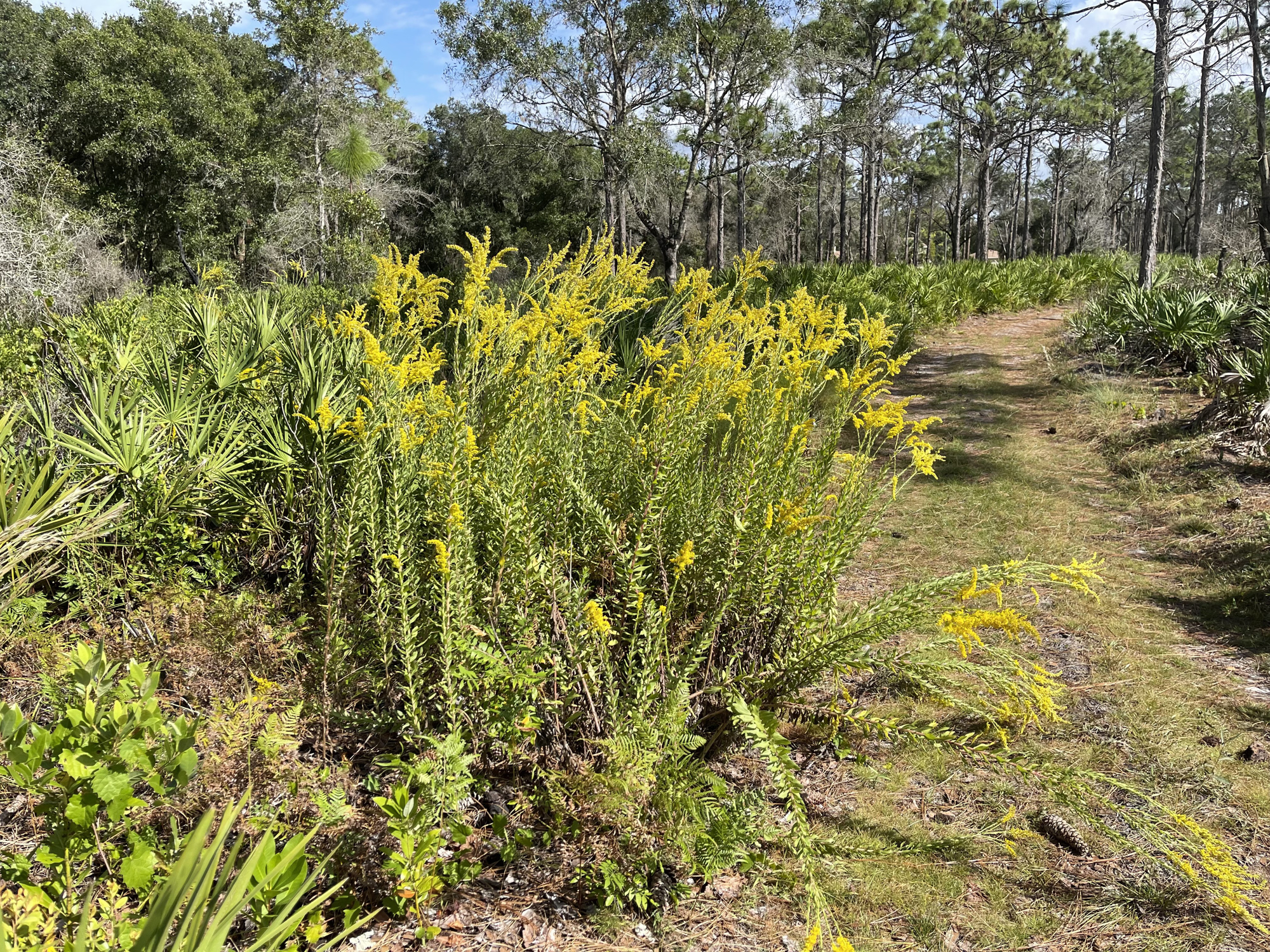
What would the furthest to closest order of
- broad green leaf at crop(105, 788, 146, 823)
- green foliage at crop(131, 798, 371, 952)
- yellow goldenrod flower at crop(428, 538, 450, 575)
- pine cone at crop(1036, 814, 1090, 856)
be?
pine cone at crop(1036, 814, 1090, 856)
yellow goldenrod flower at crop(428, 538, 450, 575)
broad green leaf at crop(105, 788, 146, 823)
green foliage at crop(131, 798, 371, 952)

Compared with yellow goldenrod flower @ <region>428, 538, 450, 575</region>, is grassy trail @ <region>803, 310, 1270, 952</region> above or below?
below

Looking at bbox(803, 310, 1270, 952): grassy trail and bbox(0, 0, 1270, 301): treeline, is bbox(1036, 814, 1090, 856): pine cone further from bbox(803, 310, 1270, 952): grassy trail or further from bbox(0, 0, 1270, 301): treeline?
bbox(0, 0, 1270, 301): treeline

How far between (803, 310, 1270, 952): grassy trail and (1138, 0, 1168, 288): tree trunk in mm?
6345

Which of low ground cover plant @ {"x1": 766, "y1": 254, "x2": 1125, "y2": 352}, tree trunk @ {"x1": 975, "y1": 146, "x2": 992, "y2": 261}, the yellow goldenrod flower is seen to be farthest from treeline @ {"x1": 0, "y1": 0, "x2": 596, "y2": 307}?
the yellow goldenrod flower

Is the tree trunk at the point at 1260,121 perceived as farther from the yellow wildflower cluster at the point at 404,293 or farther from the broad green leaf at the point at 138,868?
the broad green leaf at the point at 138,868

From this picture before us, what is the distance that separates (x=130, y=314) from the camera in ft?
20.3

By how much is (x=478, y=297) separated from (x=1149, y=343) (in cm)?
880

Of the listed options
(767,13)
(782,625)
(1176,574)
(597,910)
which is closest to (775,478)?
(782,625)

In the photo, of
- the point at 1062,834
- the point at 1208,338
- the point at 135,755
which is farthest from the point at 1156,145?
the point at 135,755

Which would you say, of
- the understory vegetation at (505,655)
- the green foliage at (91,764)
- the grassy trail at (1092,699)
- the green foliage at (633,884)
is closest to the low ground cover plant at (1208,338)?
the grassy trail at (1092,699)

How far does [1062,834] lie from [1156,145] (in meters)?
13.0

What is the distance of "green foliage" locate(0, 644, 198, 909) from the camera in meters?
1.37

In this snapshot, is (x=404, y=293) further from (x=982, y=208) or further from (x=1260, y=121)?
(x=982, y=208)

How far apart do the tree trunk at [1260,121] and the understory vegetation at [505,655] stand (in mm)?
9867
